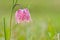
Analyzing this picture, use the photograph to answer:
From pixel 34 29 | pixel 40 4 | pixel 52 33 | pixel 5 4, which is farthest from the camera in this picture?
pixel 40 4

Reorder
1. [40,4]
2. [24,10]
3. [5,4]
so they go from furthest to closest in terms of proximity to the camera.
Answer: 1. [40,4]
2. [5,4]
3. [24,10]

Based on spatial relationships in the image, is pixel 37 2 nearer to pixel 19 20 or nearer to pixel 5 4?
pixel 5 4

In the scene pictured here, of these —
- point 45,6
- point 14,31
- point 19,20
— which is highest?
point 45,6

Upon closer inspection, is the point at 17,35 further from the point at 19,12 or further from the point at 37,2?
the point at 37,2

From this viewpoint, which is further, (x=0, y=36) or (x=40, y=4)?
(x=40, y=4)

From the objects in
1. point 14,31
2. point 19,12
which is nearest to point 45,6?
point 14,31

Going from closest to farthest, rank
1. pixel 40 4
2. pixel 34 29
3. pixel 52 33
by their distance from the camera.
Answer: pixel 52 33 → pixel 34 29 → pixel 40 4

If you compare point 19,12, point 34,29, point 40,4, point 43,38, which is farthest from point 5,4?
point 19,12

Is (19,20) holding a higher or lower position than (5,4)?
lower

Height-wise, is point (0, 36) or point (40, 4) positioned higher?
point (40, 4)
